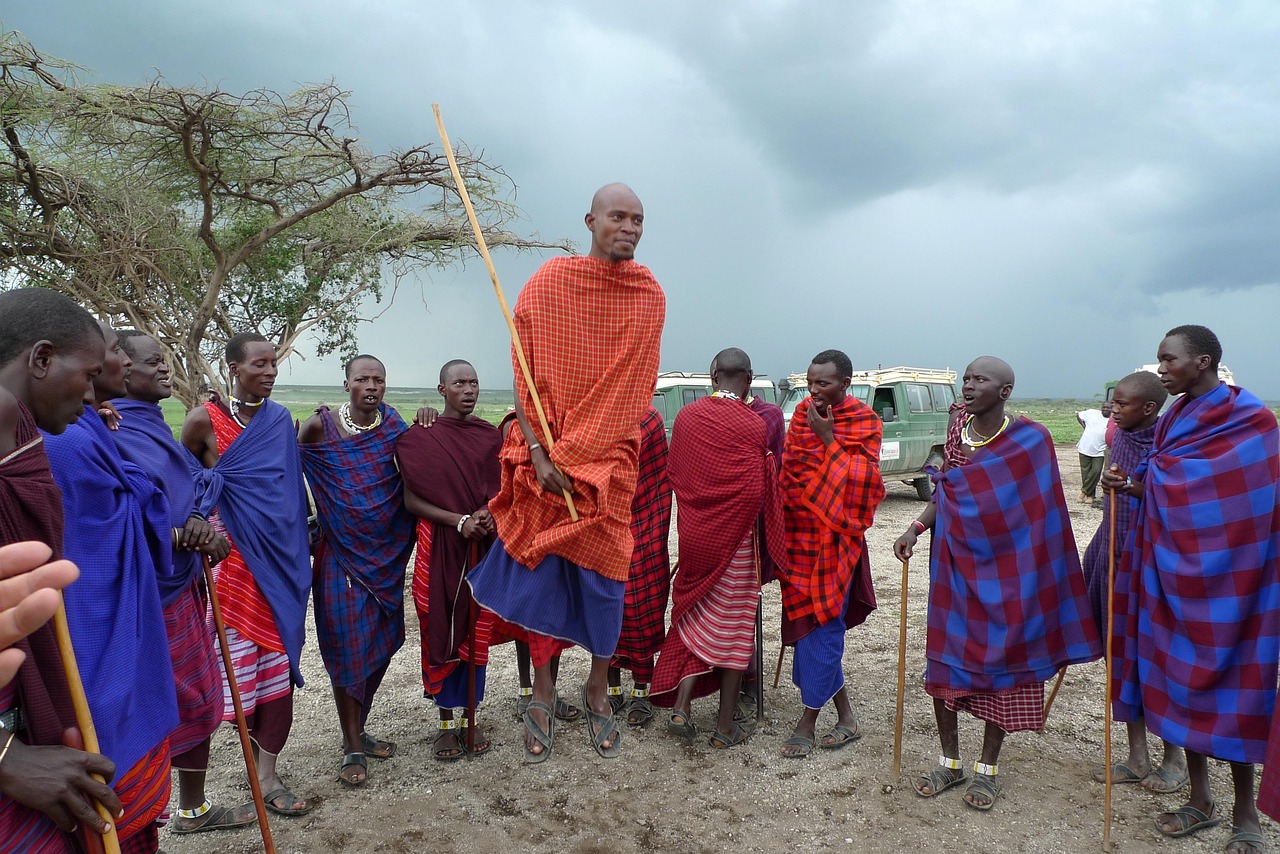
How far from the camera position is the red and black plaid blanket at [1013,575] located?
12.1 feet

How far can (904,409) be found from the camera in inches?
535

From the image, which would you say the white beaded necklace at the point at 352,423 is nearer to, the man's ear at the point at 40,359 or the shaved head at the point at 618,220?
the shaved head at the point at 618,220

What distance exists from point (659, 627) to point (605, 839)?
4.51 ft

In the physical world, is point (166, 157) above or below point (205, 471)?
above

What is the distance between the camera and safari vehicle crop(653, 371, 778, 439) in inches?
506

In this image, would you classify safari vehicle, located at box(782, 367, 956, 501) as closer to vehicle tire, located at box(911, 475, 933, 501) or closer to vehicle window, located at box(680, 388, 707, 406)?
vehicle tire, located at box(911, 475, 933, 501)

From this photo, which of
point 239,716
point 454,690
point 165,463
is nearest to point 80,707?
point 239,716

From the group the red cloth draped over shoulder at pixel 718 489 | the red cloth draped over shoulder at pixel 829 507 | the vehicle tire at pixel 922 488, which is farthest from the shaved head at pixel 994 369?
the vehicle tire at pixel 922 488

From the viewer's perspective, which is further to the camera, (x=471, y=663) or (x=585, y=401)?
(x=471, y=663)

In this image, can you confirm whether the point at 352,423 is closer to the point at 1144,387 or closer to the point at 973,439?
the point at 973,439

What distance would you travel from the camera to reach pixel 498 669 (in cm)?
576

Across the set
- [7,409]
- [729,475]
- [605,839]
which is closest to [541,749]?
[605,839]

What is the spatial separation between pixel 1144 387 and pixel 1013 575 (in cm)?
133

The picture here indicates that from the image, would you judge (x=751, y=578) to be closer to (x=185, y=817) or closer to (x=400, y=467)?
(x=400, y=467)
